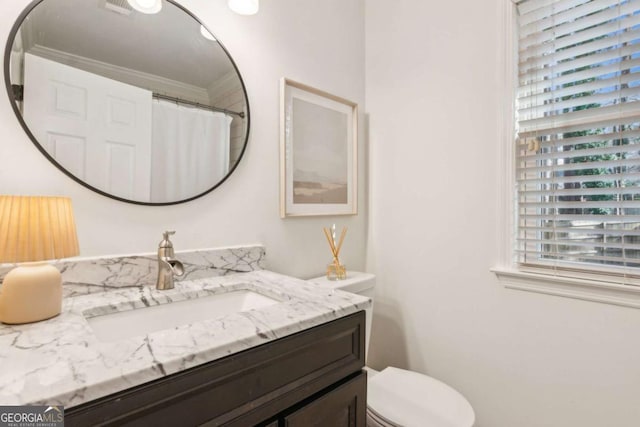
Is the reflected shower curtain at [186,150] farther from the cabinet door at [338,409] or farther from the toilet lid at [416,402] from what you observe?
the toilet lid at [416,402]

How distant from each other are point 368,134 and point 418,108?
342 millimetres

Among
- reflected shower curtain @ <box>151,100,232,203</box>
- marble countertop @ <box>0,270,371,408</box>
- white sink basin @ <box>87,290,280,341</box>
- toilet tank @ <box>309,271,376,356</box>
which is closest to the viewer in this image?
marble countertop @ <box>0,270,371,408</box>

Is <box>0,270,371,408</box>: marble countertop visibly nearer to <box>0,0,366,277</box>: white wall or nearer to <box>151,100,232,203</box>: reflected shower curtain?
<box>0,0,366,277</box>: white wall

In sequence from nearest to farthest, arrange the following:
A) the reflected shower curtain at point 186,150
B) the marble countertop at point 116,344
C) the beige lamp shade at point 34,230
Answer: the marble countertop at point 116,344 < the beige lamp shade at point 34,230 < the reflected shower curtain at point 186,150

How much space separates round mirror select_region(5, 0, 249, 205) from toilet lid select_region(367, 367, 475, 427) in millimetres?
1082

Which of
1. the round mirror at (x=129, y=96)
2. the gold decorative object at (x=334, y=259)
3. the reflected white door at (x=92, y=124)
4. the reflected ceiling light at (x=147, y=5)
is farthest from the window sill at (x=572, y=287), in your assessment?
the reflected ceiling light at (x=147, y=5)

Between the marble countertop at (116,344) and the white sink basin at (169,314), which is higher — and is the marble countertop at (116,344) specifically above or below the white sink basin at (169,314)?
above

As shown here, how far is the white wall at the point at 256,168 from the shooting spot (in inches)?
35.1

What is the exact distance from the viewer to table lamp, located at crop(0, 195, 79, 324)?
2.15 feet

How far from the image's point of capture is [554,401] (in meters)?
1.25

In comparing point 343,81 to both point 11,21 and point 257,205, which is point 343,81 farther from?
point 11,21

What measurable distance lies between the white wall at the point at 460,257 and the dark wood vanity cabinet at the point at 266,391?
847 mm

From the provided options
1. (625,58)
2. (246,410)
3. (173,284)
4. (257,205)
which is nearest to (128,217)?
(173,284)

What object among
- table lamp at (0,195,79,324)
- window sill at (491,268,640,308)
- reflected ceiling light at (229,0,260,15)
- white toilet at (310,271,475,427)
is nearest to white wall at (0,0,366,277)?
reflected ceiling light at (229,0,260,15)
